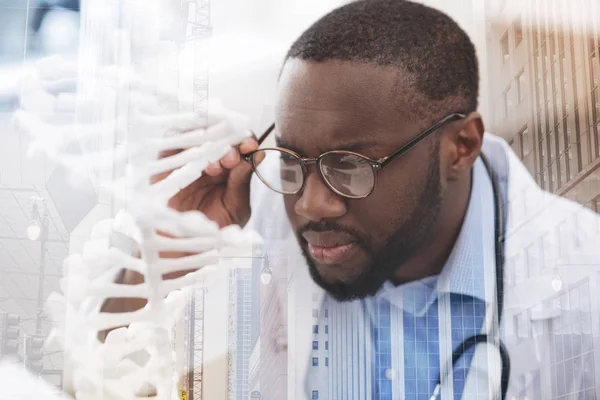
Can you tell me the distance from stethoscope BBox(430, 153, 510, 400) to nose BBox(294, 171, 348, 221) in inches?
18.1

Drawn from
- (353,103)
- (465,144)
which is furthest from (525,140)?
(353,103)

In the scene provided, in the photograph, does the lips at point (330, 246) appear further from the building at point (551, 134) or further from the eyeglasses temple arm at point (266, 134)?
the building at point (551, 134)

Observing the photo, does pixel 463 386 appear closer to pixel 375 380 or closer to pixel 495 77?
pixel 375 380

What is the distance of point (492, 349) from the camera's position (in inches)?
88.7

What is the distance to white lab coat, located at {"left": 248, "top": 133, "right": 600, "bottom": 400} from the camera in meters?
2.25

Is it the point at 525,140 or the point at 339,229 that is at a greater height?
the point at 525,140

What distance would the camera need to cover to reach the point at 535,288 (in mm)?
2293

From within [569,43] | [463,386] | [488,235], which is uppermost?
[569,43]

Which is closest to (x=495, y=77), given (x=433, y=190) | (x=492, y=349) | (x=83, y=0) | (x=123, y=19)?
(x=433, y=190)

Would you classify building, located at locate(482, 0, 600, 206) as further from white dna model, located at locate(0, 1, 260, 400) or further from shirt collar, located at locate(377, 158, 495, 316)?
white dna model, located at locate(0, 1, 260, 400)

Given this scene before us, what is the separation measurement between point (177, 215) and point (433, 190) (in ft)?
2.50

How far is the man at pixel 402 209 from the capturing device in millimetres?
2150

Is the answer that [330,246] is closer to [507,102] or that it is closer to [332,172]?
[332,172]

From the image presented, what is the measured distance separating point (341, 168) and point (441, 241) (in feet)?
1.27
